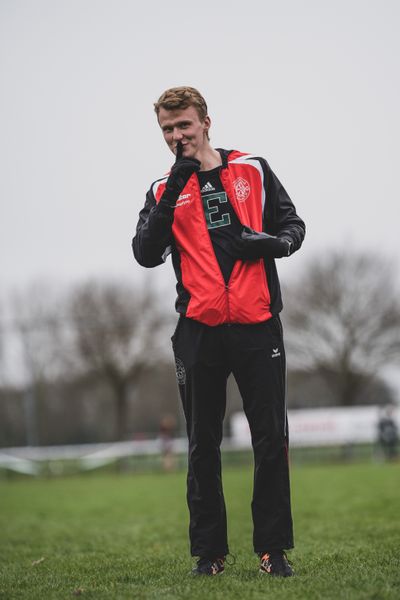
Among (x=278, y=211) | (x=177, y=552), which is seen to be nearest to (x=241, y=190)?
(x=278, y=211)

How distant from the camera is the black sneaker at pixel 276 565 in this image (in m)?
4.23

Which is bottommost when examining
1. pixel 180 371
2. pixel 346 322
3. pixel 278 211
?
pixel 346 322

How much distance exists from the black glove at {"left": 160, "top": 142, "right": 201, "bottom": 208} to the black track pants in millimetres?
637

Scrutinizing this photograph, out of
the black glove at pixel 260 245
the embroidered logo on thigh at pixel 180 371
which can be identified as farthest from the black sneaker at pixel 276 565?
the black glove at pixel 260 245

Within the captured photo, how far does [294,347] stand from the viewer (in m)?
51.2

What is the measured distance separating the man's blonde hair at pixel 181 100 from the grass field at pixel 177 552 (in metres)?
2.29

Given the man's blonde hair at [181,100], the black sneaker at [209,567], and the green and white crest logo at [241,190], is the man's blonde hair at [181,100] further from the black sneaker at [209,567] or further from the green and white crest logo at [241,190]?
the black sneaker at [209,567]

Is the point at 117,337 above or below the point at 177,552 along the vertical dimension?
below

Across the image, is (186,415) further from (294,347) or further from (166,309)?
(166,309)

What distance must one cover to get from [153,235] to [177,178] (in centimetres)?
31

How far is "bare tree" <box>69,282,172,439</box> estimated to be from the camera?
55.4 meters

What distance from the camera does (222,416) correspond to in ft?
14.7

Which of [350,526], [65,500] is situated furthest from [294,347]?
[350,526]

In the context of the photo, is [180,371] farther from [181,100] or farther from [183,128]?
[181,100]
